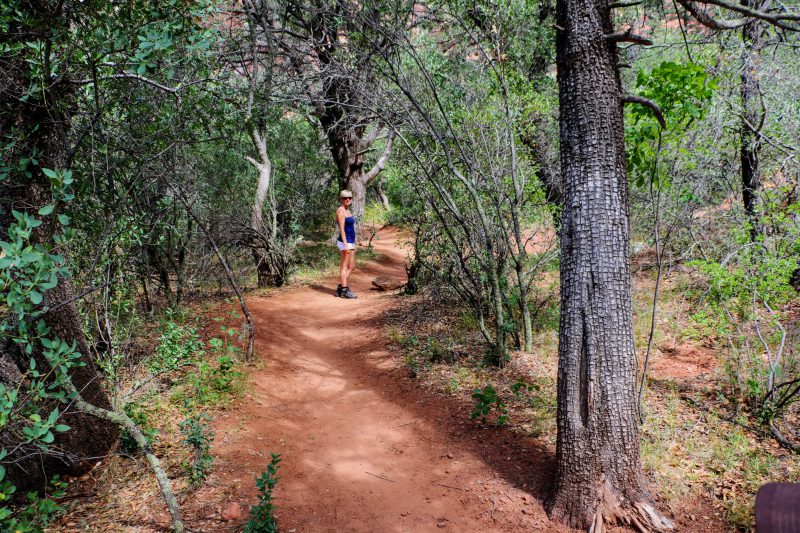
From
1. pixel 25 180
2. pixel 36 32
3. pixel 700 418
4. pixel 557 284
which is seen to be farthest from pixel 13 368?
pixel 557 284

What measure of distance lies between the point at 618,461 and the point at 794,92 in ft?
23.1

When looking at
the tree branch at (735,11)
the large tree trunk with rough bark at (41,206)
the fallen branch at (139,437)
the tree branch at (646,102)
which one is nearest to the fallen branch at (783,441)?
the tree branch at (646,102)

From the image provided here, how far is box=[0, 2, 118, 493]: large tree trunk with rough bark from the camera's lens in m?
3.09

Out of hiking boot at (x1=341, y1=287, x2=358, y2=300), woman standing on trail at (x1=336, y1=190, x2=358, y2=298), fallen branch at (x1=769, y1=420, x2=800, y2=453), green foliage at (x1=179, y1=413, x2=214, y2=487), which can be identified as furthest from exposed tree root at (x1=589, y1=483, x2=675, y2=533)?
hiking boot at (x1=341, y1=287, x2=358, y2=300)

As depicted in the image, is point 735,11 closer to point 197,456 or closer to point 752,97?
point 197,456

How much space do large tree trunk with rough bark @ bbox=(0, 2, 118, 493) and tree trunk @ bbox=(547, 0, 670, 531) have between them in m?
3.32

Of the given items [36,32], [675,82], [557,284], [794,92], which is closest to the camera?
[36,32]

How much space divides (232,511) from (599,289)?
3112 mm

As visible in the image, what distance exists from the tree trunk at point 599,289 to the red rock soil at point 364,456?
43cm

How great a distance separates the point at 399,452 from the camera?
463cm

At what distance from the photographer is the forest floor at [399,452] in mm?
3545

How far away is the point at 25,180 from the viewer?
3439 mm

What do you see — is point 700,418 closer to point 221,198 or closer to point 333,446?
point 333,446

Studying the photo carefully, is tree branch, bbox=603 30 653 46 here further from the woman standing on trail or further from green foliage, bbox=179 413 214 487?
the woman standing on trail
